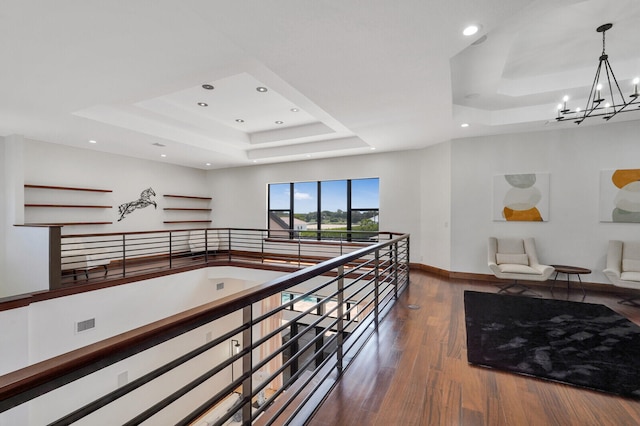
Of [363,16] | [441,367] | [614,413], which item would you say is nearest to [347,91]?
[363,16]

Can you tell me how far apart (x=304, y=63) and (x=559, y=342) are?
12.3ft

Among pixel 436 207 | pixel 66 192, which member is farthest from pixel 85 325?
pixel 436 207

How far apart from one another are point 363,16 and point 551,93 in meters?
3.85

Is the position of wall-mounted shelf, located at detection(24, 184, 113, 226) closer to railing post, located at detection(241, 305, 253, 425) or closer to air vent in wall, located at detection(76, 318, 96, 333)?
air vent in wall, located at detection(76, 318, 96, 333)

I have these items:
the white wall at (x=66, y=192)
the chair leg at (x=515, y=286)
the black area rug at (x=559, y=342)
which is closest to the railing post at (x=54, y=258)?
the white wall at (x=66, y=192)

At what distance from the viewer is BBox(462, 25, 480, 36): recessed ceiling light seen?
235cm

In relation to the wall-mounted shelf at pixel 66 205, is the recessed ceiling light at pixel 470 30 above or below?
above

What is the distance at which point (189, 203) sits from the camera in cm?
877

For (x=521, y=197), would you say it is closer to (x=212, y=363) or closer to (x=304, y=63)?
(x=304, y=63)

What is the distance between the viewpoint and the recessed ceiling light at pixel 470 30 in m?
2.35

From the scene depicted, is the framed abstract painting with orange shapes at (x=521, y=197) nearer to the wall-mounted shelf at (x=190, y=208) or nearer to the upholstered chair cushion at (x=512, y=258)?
the upholstered chair cushion at (x=512, y=258)

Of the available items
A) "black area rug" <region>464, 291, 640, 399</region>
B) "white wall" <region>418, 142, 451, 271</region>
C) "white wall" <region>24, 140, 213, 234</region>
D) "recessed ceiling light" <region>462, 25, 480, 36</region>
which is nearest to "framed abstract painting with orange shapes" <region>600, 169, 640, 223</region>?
"black area rug" <region>464, 291, 640, 399</region>

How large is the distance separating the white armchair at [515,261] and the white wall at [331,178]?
65.6 inches

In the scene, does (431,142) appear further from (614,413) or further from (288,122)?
(614,413)
